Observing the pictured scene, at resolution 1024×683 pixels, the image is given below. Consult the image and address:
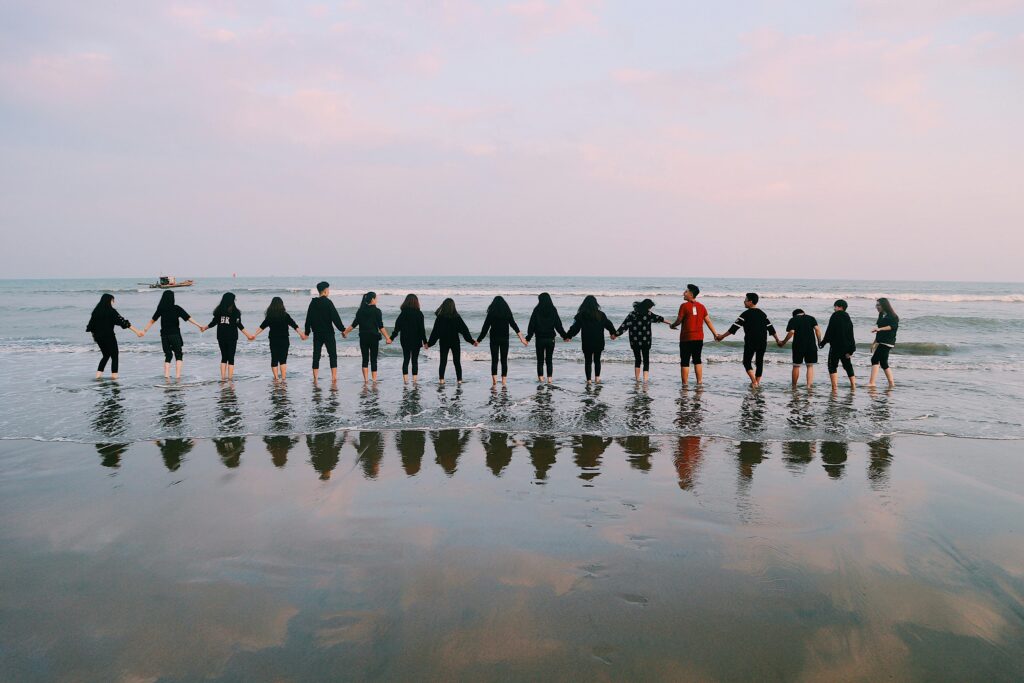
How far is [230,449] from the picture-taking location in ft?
22.8

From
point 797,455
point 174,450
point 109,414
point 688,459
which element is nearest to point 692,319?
point 797,455

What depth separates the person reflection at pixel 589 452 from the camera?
604 centimetres

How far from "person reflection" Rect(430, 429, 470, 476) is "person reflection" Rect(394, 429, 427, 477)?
0.59ft

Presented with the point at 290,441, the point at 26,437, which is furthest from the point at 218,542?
the point at 26,437

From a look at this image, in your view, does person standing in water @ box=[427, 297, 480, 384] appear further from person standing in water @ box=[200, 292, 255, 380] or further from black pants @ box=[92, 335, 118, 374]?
black pants @ box=[92, 335, 118, 374]

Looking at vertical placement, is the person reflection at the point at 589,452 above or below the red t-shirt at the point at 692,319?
below

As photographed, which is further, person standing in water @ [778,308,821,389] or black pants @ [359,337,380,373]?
black pants @ [359,337,380,373]

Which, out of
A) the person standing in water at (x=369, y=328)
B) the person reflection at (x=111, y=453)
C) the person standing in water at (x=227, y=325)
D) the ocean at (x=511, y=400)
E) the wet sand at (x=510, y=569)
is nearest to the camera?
the wet sand at (x=510, y=569)

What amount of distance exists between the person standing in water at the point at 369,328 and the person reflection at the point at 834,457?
862 cm

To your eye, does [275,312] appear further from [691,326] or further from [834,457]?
[834,457]

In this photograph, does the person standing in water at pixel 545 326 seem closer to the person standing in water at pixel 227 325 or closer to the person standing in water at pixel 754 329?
the person standing in water at pixel 754 329

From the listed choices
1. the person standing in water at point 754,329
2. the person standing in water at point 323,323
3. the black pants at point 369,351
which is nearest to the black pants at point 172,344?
the person standing in water at point 323,323

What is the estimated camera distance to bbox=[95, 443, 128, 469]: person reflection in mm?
6305

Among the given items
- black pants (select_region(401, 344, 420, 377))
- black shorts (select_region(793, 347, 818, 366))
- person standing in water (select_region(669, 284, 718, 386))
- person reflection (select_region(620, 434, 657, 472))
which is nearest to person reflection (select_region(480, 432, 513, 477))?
person reflection (select_region(620, 434, 657, 472))
